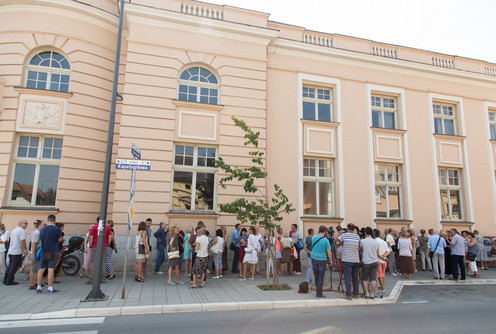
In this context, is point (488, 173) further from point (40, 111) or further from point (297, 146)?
point (40, 111)

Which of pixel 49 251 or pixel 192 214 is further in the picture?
pixel 192 214

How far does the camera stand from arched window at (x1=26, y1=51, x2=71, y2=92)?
11664 mm

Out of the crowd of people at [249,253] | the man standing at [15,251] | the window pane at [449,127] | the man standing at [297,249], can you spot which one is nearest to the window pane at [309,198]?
the crowd of people at [249,253]

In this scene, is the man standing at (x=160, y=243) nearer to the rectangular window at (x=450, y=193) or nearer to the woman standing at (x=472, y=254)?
the woman standing at (x=472, y=254)

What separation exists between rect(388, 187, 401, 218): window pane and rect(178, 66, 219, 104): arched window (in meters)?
8.73

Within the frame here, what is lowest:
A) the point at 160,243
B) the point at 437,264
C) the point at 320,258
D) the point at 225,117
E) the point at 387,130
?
the point at 437,264

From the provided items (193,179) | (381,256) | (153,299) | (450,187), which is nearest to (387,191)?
(450,187)

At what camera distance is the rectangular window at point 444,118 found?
52.7ft

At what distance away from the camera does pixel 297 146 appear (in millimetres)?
13523

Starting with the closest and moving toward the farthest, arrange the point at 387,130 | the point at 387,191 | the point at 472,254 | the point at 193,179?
the point at 472,254 → the point at 193,179 → the point at 387,191 → the point at 387,130

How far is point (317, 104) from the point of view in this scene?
14.6 m

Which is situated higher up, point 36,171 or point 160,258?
point 36,171

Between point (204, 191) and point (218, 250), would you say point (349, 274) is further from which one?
point (204, 191)

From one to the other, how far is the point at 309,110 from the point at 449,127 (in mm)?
7650
